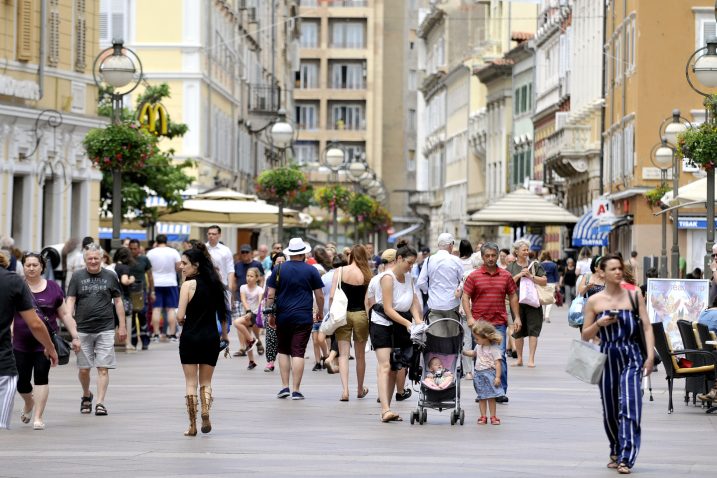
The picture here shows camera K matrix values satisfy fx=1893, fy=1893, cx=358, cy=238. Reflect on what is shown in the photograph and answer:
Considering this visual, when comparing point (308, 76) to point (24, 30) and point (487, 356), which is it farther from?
point (487, 356)

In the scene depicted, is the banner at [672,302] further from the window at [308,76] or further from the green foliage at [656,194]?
the window at [308,76]

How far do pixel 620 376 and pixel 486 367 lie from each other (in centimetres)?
404

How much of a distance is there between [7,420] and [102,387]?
12.6 ft

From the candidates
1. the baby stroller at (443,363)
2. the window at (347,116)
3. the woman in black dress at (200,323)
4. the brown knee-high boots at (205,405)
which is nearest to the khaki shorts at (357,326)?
the baby stroller at (443,363)

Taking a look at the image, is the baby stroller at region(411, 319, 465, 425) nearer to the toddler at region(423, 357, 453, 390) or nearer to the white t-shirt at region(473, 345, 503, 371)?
the toddler at region(423, 357, 453, 390)

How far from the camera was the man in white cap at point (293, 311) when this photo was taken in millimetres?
21047

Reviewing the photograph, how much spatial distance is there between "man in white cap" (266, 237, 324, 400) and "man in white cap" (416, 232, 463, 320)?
49.7 inches

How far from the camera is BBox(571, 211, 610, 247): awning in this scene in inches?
2482

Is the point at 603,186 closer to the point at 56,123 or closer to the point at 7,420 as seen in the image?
the point at 56,123

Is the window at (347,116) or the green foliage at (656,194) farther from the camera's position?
the window at (347,116)

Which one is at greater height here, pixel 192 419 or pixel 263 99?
pixel 263 99

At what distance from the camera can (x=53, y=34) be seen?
1547 inches

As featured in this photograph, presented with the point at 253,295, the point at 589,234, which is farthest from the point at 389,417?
the point at 589,234

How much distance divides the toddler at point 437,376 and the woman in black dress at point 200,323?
2366 millimetres
